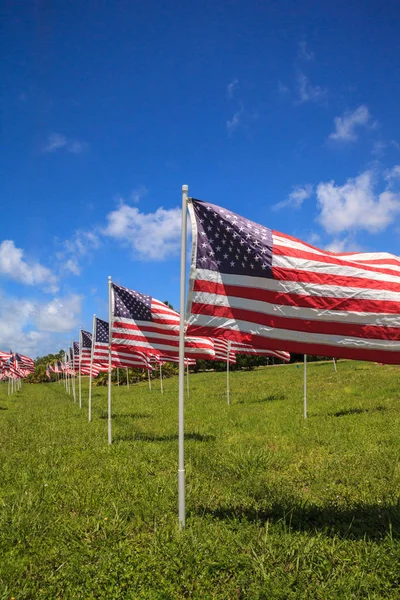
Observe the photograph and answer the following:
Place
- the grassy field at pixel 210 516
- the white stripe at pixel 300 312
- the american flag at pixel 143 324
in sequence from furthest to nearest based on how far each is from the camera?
the american flag at pixel 143 324 → the white stripe at pixel 300 312 → the grassy field at pixel 210 516

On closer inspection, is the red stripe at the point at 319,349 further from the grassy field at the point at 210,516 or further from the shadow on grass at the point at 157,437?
the shadow on grass at the point at 157,437

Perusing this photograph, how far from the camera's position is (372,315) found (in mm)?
5852

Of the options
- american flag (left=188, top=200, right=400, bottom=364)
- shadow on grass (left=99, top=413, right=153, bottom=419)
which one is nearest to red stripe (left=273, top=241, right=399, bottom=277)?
american flag (left=188, top=200, right=400, bottom=364)

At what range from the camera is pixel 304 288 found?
5.95 metres

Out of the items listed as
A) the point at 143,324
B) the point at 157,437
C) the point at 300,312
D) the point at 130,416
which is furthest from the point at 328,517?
the point at 130,416

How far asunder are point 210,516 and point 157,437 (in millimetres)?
7209

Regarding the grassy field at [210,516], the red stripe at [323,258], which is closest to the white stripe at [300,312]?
the red stripe at [323,258]

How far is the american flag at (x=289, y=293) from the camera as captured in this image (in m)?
5.88

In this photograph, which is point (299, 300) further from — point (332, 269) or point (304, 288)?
point (332, 269)

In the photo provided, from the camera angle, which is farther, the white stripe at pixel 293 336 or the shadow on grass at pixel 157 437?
the shadow on grass at pixel 157 437

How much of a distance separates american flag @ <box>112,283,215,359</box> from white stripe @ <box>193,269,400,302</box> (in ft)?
21.4

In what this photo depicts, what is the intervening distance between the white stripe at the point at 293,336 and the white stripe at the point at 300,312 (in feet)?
0.60

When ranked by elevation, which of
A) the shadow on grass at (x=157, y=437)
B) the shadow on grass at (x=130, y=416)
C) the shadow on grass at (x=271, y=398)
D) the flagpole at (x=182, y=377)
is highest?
the flagpole at (x=182, y=377)

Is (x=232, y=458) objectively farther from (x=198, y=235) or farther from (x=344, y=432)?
(x=198, y=235)
